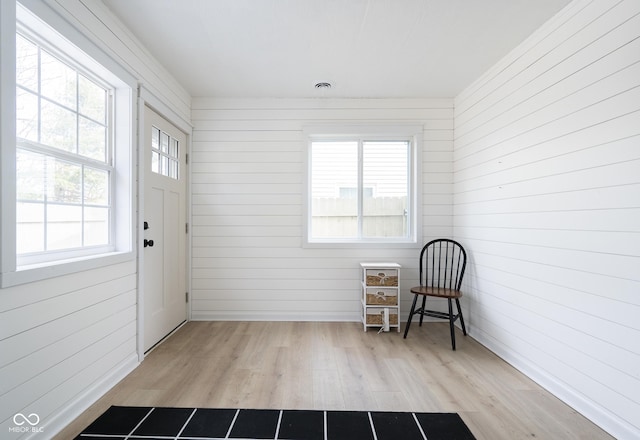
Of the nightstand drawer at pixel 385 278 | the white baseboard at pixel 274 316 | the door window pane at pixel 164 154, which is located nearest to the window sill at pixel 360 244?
the nightstand drawer at pixel 385 278

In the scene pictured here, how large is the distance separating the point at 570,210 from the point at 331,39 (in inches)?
80.5

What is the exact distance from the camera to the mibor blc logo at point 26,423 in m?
1.39

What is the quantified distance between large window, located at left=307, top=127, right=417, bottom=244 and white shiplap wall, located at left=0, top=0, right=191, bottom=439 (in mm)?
1900

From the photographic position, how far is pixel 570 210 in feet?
6.25

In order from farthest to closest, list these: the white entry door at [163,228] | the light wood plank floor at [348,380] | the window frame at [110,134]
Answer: the white entry door at [163,228], the light wood plank floor at [348,380], the window frame at [110,134]

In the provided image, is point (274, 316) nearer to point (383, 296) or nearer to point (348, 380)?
point (383, 296)

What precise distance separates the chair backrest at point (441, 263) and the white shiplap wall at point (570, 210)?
40 centimetres

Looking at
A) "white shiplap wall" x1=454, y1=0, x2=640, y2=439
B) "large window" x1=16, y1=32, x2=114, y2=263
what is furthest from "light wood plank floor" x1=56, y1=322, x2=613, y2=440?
"large window" x1=16, y1=32, x2=114, y2=263

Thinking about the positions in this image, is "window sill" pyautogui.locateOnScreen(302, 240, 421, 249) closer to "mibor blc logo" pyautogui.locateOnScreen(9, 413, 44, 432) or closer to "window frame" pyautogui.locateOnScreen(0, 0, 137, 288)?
"window frame" pyautogui.locateOnScreen(0, 0, 137, 288)

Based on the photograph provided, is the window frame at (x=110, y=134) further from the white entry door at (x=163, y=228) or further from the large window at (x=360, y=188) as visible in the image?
the large window at (x=360, y=188)

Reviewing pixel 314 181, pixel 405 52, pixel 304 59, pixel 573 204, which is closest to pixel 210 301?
pixel 314 181

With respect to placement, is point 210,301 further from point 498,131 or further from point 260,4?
→ point 498,131

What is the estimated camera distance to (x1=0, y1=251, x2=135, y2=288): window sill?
134cm

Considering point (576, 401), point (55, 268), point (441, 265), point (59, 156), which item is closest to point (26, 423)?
point (55, 268)
